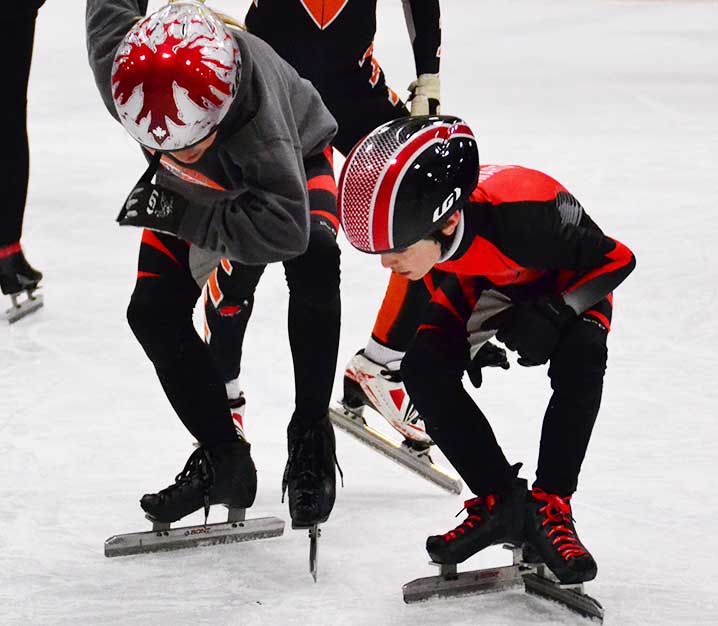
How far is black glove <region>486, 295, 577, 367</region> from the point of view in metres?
2.99

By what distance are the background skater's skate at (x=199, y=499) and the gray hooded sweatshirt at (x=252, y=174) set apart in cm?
56

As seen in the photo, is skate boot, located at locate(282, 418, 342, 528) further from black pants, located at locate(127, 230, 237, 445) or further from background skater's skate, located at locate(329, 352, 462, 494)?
background skater's skate, located at locate(329, 352, 462, 494)

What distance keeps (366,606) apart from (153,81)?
1.25 m

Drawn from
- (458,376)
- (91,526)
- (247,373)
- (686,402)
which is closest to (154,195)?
(458,376)

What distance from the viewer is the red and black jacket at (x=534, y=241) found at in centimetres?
299

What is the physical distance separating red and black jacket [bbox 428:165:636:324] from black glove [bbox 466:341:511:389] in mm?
221

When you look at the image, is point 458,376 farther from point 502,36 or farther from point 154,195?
point 502,36

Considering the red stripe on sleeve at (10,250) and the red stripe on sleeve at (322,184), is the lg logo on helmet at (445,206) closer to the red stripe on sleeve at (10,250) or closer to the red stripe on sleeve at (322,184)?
the red stripe on sleeve at (322,184)

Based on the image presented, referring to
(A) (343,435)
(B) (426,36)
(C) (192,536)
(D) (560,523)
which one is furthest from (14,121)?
(D) (560,523)

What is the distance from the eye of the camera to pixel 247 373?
472cm

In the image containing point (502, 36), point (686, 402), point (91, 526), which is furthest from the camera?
point (502, 36)

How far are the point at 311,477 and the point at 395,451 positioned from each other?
0.73 meters

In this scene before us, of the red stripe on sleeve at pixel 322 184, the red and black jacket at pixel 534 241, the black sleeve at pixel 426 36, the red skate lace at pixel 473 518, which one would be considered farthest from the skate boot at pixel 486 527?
the black sleeve at pixel 426 36

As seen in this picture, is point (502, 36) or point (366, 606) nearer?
point (366, 606)
